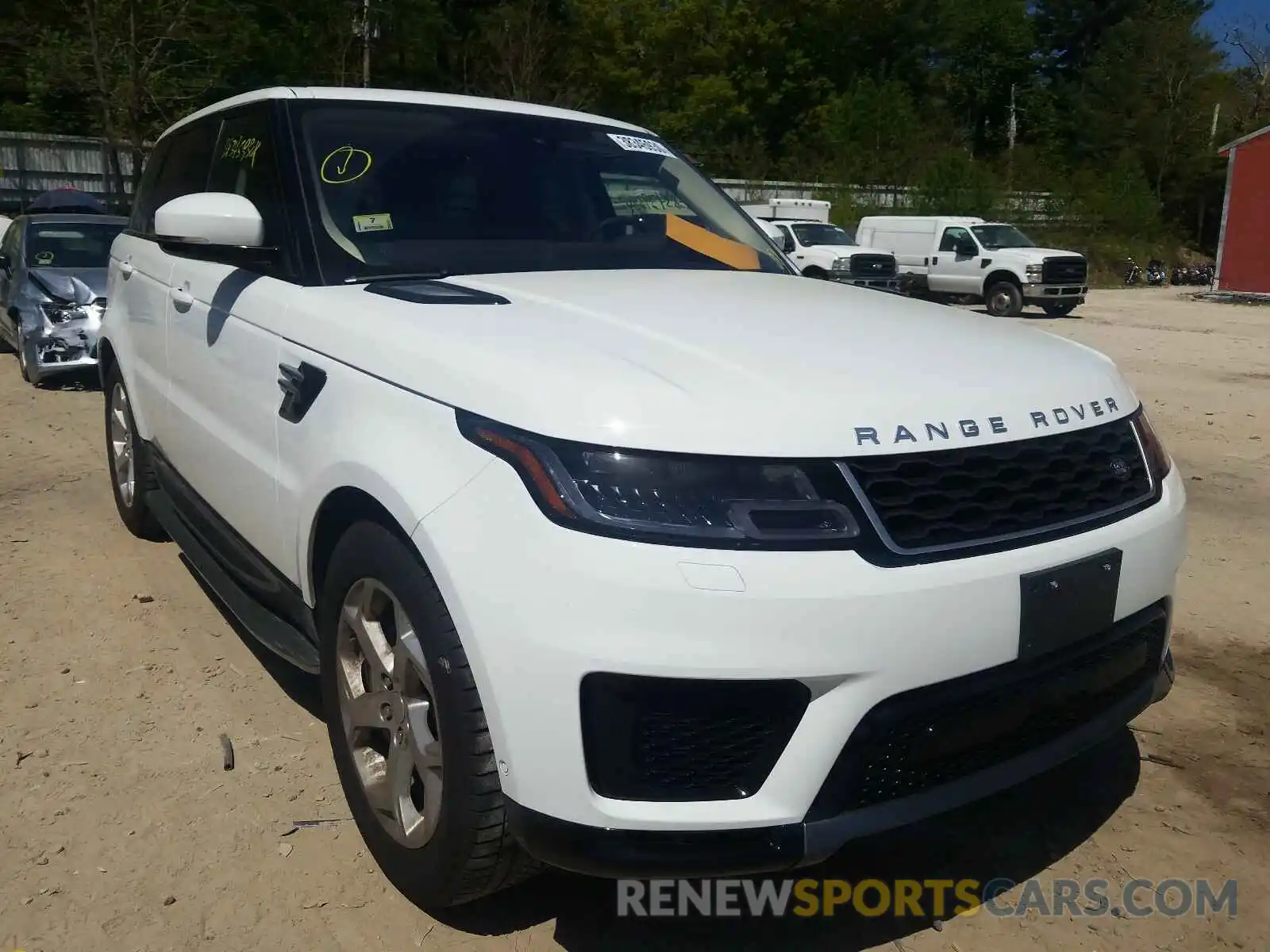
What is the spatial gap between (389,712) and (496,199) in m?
1.62

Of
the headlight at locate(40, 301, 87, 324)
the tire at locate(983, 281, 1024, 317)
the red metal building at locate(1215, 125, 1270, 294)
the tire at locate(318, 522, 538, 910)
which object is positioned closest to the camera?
the tire at locate(318, 522, 538, 910)

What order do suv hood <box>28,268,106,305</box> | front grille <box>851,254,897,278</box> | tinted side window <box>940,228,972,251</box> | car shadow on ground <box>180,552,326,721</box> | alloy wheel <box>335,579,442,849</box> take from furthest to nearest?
tinted side window <box>940,228,972,251</box> → suv hood <box>28,268,106,305</box> → front grille <box>851,254,897,278</box> → car shadow on ground <box>180,552,326,721</box> → alloy wheel <box>335,579,442,849</box>

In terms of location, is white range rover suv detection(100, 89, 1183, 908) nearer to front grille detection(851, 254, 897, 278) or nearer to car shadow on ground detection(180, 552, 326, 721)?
car shadow on ground detection(180, 552, 326, 721)

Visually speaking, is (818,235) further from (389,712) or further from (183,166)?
(389,712)

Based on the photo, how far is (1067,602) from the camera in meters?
2.18

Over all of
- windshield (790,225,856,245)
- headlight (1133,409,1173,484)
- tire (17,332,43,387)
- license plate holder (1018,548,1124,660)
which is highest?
windshield (790,225,856,245)

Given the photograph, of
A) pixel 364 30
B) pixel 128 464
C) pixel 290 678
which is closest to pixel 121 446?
pixel 128 464

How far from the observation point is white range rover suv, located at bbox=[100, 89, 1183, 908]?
1933mm

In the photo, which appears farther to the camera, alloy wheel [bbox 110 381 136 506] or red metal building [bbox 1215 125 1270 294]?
red metal building [bbox 1215 125 1270 294]

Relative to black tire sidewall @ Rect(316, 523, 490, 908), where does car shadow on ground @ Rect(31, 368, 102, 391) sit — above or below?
below

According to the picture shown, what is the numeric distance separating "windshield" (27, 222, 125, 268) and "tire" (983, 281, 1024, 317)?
16.5m

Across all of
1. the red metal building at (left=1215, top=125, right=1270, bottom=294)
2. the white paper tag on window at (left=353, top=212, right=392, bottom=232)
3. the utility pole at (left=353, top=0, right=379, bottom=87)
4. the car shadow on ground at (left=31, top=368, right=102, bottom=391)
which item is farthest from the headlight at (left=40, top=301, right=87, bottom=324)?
the red metal building at (left=1215, top=125, right=1270, bottom=294)

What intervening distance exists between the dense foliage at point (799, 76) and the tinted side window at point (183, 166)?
55.4ft

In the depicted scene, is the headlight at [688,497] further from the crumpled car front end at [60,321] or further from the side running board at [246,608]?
the crumpled car front end at [60,321]
